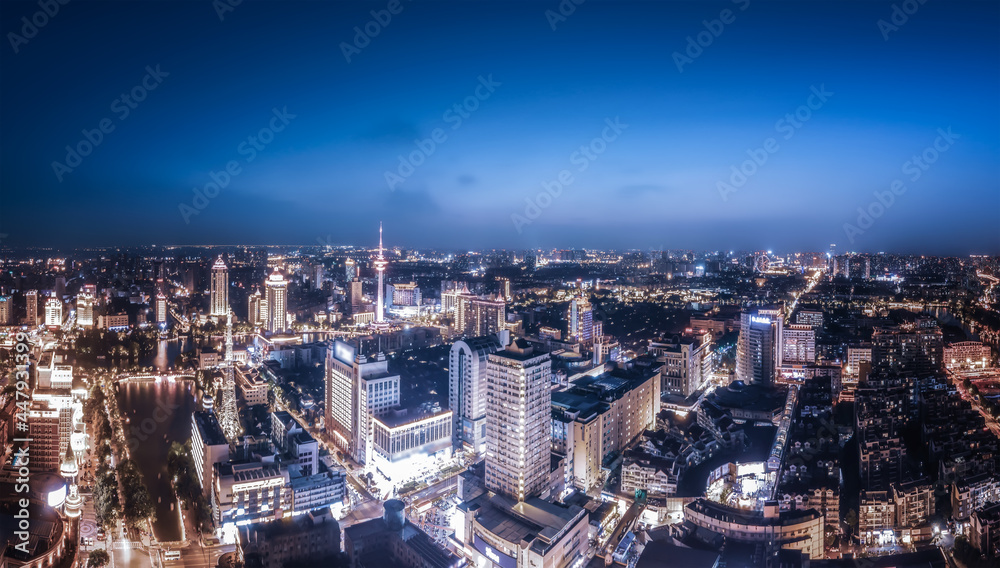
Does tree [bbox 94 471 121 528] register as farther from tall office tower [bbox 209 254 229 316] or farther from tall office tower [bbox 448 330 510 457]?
tall office tower [bbox 209 254 229 316]

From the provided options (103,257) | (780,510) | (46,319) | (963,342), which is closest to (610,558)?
(780,510)

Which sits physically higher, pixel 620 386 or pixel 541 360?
pixel 541 360

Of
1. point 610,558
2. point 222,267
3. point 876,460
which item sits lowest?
point 610,558

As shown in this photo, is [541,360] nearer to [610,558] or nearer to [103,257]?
[610,558]

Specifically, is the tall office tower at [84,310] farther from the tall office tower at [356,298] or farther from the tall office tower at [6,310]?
the tall office tower at [356,298]

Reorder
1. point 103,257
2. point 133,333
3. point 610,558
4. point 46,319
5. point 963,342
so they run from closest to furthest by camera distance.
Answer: point 610,558
point 963,342
point 46,319
point 133,333
point 103,257

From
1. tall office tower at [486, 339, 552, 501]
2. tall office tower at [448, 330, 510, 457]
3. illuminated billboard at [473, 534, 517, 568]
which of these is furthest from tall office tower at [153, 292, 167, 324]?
illuminated billboard at [473, 534, 517, 568]
